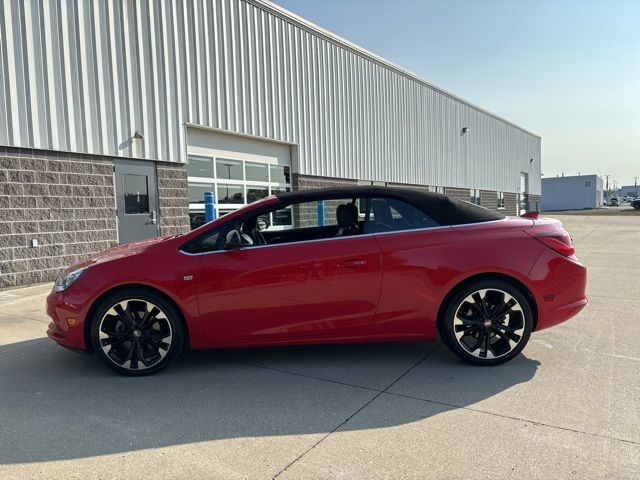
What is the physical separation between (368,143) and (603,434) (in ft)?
49.9

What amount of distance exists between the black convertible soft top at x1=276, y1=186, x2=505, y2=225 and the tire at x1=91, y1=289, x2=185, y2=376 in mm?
1421

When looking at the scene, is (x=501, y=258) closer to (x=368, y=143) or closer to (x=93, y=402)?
(x=93, y=402)

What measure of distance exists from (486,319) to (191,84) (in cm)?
897

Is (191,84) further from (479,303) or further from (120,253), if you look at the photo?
(479,303)

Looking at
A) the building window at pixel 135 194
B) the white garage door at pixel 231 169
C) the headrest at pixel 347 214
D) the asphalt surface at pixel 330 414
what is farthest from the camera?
the white garage door at pixel 231 169

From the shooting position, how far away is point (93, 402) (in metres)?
3.51

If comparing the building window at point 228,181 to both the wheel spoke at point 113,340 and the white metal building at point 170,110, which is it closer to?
the white metal building at point 170,110

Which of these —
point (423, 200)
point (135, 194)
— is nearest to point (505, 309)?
point (423, 200)

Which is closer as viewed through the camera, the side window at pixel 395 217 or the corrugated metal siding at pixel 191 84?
the side window at pixel 395 217

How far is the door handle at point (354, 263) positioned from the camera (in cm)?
393

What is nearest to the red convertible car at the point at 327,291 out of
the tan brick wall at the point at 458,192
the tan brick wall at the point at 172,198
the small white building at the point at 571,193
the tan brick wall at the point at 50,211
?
the tan brick wall at the point at 50,211

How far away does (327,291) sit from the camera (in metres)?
3.92

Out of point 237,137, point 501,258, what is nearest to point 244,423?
point 501,258

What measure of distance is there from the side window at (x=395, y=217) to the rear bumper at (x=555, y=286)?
3.17ft
